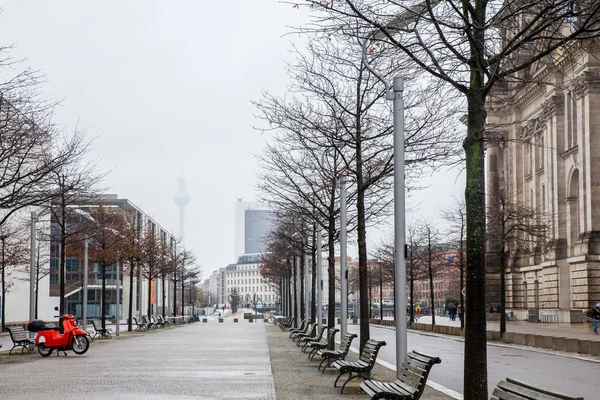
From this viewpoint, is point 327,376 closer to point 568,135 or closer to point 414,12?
point 414,12

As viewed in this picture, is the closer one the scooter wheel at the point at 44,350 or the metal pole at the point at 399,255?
the metal pole at the point at 399,255

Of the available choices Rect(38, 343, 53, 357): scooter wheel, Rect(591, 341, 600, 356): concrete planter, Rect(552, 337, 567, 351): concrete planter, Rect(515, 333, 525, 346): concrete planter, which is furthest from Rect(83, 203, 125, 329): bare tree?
Rect(591, 341, 600, 356): concrete planter

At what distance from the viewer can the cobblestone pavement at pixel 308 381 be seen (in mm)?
15731

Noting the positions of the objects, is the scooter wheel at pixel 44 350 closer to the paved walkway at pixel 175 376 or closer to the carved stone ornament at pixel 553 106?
the paved walkway at pixel 175 376

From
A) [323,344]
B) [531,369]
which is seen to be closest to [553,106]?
[531,369]

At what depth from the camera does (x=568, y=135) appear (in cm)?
6894

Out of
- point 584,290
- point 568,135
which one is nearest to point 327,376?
point 584,290

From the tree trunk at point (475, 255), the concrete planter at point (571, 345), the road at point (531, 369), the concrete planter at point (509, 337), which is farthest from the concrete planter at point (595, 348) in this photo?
the tree trunk at point (475, 255)

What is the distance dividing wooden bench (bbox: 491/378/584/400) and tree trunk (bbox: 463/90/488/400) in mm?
2026

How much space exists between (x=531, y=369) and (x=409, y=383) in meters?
12.9

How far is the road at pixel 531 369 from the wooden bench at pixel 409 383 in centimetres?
409

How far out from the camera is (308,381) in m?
18.5

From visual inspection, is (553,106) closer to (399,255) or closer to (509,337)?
(509,337)

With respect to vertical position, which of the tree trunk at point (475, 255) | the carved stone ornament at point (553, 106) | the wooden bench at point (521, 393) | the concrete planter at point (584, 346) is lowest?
the concrete planter at point (584, 346)
